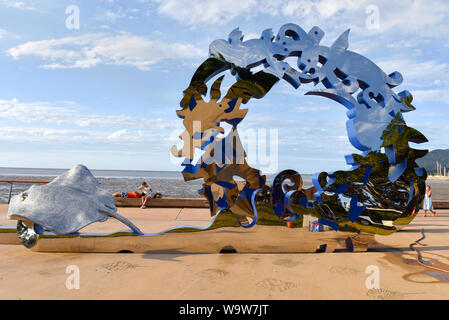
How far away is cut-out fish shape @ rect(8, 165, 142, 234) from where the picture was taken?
16.0 ft

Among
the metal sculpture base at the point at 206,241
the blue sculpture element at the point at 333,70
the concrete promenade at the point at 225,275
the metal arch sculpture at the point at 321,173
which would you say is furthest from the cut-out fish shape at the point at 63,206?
the blue sculpture element at the point at 333,70

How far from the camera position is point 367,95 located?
5867 mm

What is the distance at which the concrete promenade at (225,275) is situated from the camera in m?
3.60

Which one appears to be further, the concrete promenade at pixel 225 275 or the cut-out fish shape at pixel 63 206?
the cut-out fish shape at pixel 63 206

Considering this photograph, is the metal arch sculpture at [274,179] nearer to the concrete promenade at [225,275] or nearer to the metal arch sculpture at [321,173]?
the metal arch sculpture at [321,173]

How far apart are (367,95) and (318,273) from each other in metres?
3.34

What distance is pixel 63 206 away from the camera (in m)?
5.08

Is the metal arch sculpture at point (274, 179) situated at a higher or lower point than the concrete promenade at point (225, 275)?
higher

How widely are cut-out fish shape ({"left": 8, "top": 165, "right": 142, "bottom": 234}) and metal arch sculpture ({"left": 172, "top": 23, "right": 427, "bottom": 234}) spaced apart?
156 centimetres

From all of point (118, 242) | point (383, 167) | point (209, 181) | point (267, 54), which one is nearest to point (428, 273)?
point (383, 167)

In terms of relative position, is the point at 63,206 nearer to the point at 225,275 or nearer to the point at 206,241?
the point at 206,241

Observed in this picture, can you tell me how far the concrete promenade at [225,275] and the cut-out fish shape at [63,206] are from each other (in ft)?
1.78

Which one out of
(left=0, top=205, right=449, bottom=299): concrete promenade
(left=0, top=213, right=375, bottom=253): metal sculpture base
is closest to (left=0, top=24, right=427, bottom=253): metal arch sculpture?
(left=0, top=213, right=375, bottom=253): metal sculpture base
